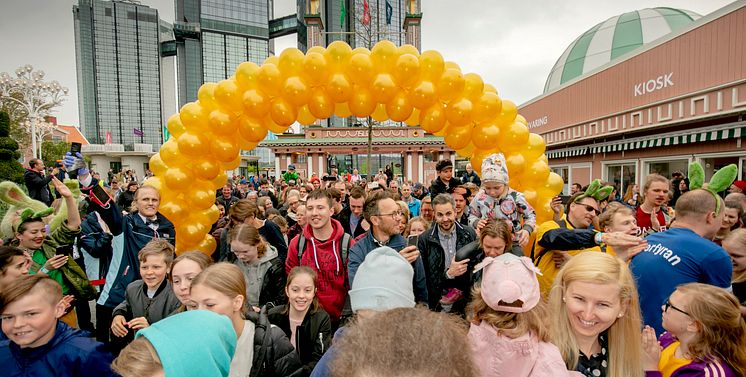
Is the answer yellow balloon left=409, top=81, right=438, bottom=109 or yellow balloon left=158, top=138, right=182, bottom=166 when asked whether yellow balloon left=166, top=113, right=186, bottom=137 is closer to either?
yellow balloon left=158, top=138, right=182, bottom=166

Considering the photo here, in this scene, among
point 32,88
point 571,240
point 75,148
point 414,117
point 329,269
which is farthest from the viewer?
point 32,88

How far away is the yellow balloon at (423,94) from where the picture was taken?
4.67 m

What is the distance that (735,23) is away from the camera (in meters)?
7.39

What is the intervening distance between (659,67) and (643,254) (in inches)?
406

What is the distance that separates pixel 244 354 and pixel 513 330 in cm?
142

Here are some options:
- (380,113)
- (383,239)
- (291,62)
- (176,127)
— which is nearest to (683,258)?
(383,239)

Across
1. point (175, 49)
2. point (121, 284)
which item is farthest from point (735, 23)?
point (175, 49)

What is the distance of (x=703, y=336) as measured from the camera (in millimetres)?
1640

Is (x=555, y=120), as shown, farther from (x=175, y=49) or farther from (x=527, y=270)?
(x=175, y=49)

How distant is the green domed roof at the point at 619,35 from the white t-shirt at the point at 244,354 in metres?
19.0

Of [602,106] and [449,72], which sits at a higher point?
[602,106]

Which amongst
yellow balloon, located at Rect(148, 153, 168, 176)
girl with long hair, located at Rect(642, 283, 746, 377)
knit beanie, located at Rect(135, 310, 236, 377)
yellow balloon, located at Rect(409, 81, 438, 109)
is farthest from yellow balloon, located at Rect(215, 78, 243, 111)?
girl with long hair, located at Rect(642, 283, 746, 377)

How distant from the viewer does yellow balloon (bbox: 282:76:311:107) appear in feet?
15.2

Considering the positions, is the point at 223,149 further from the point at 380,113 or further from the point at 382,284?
the point at 382,284
